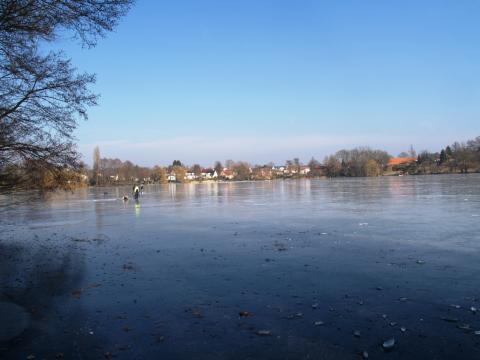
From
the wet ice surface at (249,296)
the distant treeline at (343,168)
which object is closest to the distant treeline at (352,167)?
the distant treeline at (343,168)

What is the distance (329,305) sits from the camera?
7.21 metres

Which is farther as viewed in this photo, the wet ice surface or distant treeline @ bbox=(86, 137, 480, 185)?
distant treeline @ bbox=(86, 137, 480, 185)

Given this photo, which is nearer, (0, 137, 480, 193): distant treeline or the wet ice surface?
the wet ice surface

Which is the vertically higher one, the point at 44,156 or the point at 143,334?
the point at 44,156

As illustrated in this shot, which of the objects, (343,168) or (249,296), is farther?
(343,168)

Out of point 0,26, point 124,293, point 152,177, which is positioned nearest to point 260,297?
point 124,293

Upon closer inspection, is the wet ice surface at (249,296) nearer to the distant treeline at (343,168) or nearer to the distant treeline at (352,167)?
the distant treeline at (343,168)

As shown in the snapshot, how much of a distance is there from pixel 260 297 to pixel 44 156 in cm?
704

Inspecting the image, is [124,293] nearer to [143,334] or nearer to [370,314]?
[143,334]

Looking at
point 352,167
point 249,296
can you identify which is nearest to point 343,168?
point 352,167

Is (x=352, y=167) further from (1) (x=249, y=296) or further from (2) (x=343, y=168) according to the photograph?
(1) (x=249, y=296)

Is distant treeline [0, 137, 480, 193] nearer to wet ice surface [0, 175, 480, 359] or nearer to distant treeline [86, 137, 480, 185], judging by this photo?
distant treeline [86, 137, 480, 185]

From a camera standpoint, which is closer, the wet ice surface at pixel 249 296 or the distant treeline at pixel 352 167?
the wet ice surface at pixel 249 296

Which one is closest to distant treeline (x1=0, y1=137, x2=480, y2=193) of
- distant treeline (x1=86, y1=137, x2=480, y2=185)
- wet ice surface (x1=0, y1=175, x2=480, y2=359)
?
distant treeline (x1=86, y1=137, x2=480, y2=185)
